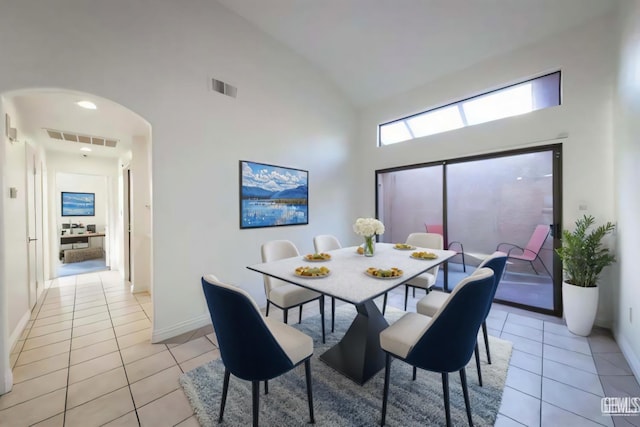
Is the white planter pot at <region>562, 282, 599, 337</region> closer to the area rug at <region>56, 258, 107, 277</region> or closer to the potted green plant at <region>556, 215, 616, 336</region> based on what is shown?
the potted green plant at <region>556, 215, 616, 336</region>

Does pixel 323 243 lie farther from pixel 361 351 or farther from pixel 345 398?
pixel 345 398

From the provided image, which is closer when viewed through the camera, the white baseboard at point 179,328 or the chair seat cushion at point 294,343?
the chair seat cushion at point 294,343

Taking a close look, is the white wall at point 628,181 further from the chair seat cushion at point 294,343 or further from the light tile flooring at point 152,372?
the chair seat cushion at point 294,343

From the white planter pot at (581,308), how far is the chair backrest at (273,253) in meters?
2.88

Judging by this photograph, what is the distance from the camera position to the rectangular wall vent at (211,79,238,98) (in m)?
2.81

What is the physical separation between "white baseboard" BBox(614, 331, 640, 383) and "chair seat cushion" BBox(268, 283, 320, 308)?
8.27ft

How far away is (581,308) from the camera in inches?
94.3

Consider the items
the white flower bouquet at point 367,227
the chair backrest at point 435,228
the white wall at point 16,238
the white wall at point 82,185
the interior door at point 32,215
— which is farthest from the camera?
the white wall at point 82,185

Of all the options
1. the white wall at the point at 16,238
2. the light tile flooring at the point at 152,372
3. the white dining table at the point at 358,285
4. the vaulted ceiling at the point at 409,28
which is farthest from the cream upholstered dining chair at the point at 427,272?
the white wall at the point at 16,238

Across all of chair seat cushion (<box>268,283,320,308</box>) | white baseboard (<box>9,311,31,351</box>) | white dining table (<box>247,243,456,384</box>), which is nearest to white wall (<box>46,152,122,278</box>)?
white baseboard (<box>9,311,31,351</box>)

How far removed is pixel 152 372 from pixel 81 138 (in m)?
3.87

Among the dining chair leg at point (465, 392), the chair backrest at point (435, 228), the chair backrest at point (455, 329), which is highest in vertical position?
the chair backrest at point (435, 228)

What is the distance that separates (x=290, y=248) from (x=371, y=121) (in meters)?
3.24

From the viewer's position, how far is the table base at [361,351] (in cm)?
183
